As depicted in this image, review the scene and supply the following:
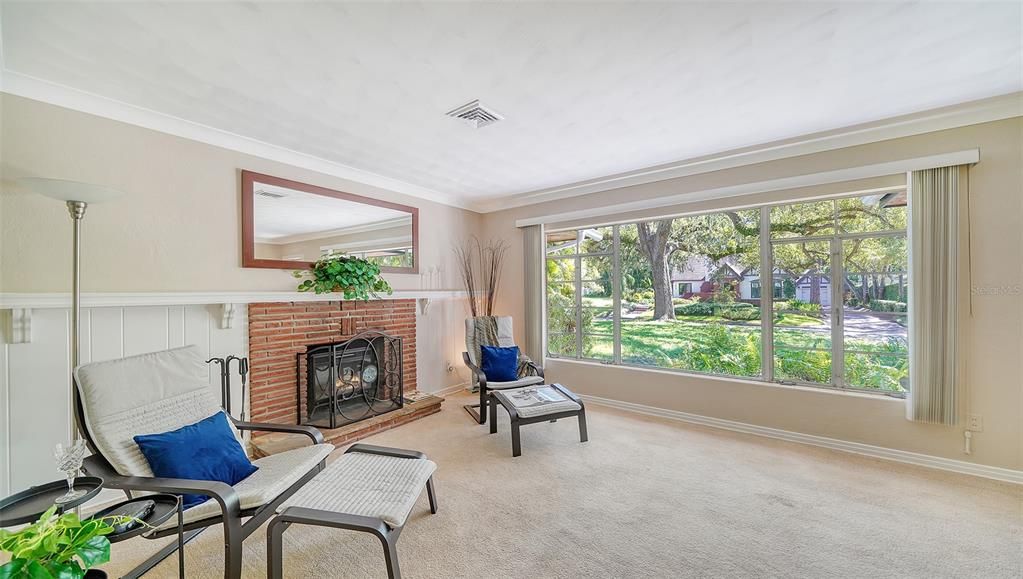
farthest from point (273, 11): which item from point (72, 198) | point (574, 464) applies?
point (574, 464)

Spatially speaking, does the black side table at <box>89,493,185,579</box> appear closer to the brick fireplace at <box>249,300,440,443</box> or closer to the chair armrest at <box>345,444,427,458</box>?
the chair armrest at <box>345,444,427,458</box>

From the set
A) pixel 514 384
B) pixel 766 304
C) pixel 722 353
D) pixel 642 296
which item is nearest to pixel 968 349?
pixel 766 304

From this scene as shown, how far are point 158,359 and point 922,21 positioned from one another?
14.1 ft

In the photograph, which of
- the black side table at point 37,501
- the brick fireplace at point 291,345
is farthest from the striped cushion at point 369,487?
the brick fireplace at point 291,345

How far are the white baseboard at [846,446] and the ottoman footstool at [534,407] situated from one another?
1134 millimetres

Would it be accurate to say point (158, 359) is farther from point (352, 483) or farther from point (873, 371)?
point (873, 371)

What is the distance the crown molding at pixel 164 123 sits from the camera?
2.21 metres

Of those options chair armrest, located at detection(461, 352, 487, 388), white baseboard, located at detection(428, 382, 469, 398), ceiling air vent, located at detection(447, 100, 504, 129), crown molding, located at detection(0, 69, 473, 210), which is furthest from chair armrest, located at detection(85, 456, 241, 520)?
white baseboard, located at detection(428, 382, 469, 398)

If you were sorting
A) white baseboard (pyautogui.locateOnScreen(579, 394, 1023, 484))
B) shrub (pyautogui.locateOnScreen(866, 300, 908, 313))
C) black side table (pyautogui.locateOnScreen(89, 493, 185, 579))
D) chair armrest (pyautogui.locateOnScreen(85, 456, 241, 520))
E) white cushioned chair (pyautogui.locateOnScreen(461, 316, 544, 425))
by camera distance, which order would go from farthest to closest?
white cushioned chair (pyautogui.locateOnScreen(461, 316, 544, 425)) < shrub (pyautogui.locateOnScreen(866, 300, 908, 313)) < white baseboard (pyautogui.locateOnScreen(579, 394, 1023, 484)) < chair armrest (pyautogui.locateOnScreen(85, 456, 241, 520)) < black side table (pyautogui.locateOnScreen(89, 493, 185, 579))

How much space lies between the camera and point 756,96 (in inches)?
98.1

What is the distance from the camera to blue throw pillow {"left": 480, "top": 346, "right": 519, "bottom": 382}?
4086mm

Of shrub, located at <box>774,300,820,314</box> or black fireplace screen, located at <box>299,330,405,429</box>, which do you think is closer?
shrub, located at <box>774,300,820,314</box>

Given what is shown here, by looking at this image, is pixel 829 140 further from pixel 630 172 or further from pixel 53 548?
pixel 53 548

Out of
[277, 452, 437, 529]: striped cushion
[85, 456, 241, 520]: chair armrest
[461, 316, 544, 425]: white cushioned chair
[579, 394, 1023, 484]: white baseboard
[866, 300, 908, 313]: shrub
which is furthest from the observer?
[461, 316, 544, 425]: white cushioned chair
